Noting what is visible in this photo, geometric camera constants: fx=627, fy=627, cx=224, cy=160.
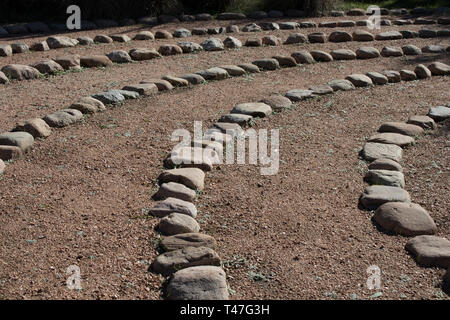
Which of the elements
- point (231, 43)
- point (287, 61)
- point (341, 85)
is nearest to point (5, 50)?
point (231, 43)

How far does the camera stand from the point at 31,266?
10.5 feet

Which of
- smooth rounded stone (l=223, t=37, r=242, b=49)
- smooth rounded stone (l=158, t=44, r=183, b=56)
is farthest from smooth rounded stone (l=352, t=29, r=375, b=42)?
smooth rounded stone (l=158, t=44, r=183, b=56)

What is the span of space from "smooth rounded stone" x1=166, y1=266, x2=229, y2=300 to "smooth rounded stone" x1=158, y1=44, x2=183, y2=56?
15.4 feet

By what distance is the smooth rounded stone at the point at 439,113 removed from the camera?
5.62m

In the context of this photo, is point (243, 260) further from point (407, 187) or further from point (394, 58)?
point (394, 58)

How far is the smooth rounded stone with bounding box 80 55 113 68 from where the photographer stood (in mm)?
6820

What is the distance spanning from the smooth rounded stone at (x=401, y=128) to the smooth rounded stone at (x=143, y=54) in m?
3.03

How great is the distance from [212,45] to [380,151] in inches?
135

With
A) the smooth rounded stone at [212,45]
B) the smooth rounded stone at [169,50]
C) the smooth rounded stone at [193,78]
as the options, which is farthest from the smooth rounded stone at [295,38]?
the smooth rounded stone at [193,78]

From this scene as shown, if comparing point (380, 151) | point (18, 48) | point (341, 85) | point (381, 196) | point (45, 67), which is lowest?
point (381, 196)

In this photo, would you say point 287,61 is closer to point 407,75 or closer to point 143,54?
→ point 407,75

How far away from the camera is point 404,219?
149 inches

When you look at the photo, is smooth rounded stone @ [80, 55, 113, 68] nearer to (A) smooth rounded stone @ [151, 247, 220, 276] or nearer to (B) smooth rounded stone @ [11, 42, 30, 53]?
(B) smooth rounded stone @ [11, 42, 30, 53]

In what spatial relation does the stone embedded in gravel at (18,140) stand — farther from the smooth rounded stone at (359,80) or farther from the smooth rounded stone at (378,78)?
the smooth rounded stone at (378,78)
